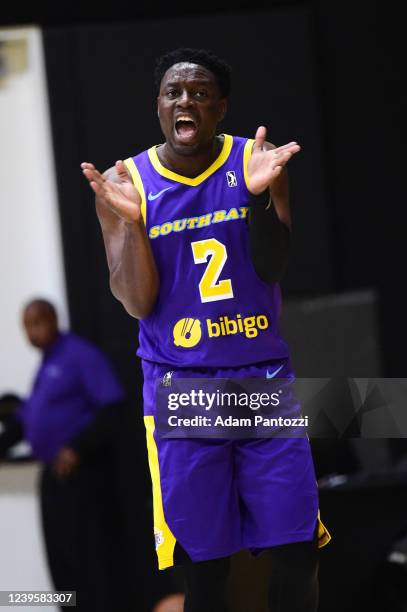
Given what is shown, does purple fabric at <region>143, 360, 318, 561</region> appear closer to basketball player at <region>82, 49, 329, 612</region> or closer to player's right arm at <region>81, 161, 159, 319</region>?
basketball player at <region>82, 49, 329, 612</region>

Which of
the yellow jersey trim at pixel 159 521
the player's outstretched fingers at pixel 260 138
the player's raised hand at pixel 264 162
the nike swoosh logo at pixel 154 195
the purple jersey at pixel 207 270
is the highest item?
the player's outstretched fingers at pixel 260 138

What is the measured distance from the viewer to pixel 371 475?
3.29 metres

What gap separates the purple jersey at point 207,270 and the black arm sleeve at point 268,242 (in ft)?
0.08

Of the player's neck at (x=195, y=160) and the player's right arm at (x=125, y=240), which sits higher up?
the player's neck at (x=195, y=160)

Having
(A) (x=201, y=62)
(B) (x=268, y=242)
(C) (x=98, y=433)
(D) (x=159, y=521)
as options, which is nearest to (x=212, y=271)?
(B) (x=268, y=242)

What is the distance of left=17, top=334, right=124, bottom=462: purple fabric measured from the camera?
12.7 ft

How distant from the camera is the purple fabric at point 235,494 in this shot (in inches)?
104

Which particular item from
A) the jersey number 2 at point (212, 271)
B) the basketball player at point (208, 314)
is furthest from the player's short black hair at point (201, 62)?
the jersey number 2 at point (212, 271)

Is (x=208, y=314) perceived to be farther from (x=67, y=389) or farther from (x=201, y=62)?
(x=67, y=389)

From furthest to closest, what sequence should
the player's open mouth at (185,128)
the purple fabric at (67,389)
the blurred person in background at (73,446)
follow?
the purple fabric at (67,389), the blurred person in background at (73,446), the player's open mouth at (185,128)

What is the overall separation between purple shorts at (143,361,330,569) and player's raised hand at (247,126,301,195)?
440mm

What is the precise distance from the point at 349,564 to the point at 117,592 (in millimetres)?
727

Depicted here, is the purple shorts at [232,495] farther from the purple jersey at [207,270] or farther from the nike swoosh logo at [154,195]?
the nike swoosh logo at [154,195]

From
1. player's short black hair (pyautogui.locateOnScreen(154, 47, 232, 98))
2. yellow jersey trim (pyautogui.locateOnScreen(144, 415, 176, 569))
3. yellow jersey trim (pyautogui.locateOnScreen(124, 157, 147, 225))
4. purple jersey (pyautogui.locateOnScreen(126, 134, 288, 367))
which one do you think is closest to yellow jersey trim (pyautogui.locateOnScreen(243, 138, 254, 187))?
purple jersey (pyautogui.locateOnScreen(126, 134, 288, 367))
